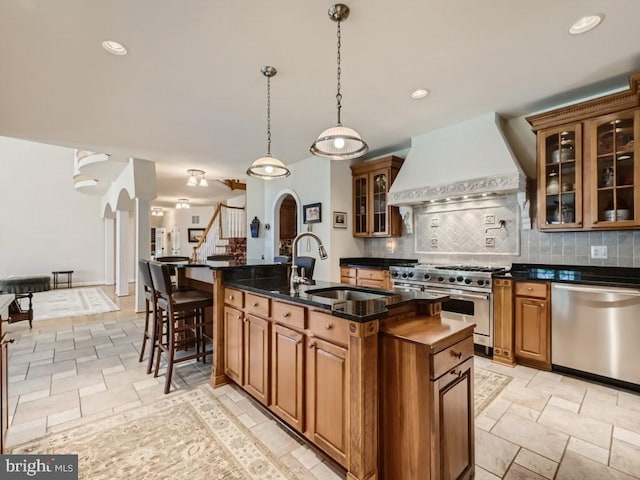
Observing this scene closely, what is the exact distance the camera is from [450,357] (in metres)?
1.43

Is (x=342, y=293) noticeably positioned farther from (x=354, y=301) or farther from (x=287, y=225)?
(x=287, y=225)

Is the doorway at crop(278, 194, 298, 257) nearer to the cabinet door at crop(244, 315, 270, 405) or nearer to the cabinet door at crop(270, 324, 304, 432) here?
the cabinet door at crop(244, 315, 270, 405)

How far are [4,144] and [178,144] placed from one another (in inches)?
286

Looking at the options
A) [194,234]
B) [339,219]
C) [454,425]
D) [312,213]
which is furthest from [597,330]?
[194,234]

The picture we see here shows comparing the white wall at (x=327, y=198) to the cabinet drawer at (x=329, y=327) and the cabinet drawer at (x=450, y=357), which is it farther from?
the cabinet drawer at (x=450, y=357)

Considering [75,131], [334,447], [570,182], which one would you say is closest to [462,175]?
[570,182]

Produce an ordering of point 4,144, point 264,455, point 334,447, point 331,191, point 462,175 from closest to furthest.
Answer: point 334,447 → point 264,455 → point 462,175 → point 331,191 → point 4,144

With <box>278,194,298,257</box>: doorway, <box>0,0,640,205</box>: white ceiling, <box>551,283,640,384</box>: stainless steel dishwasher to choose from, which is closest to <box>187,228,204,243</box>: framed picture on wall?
<box>278,194,298,257</box>: doorway

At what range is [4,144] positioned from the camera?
811cm

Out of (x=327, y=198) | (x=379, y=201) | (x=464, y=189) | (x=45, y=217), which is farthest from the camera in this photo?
(x=45, y=217)

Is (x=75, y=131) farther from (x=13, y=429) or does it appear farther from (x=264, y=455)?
(x=264, y=455)

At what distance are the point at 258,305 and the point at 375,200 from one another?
3.33 metres

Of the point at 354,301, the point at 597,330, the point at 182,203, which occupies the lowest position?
the point at 597,330

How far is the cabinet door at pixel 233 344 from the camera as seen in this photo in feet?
8.08
